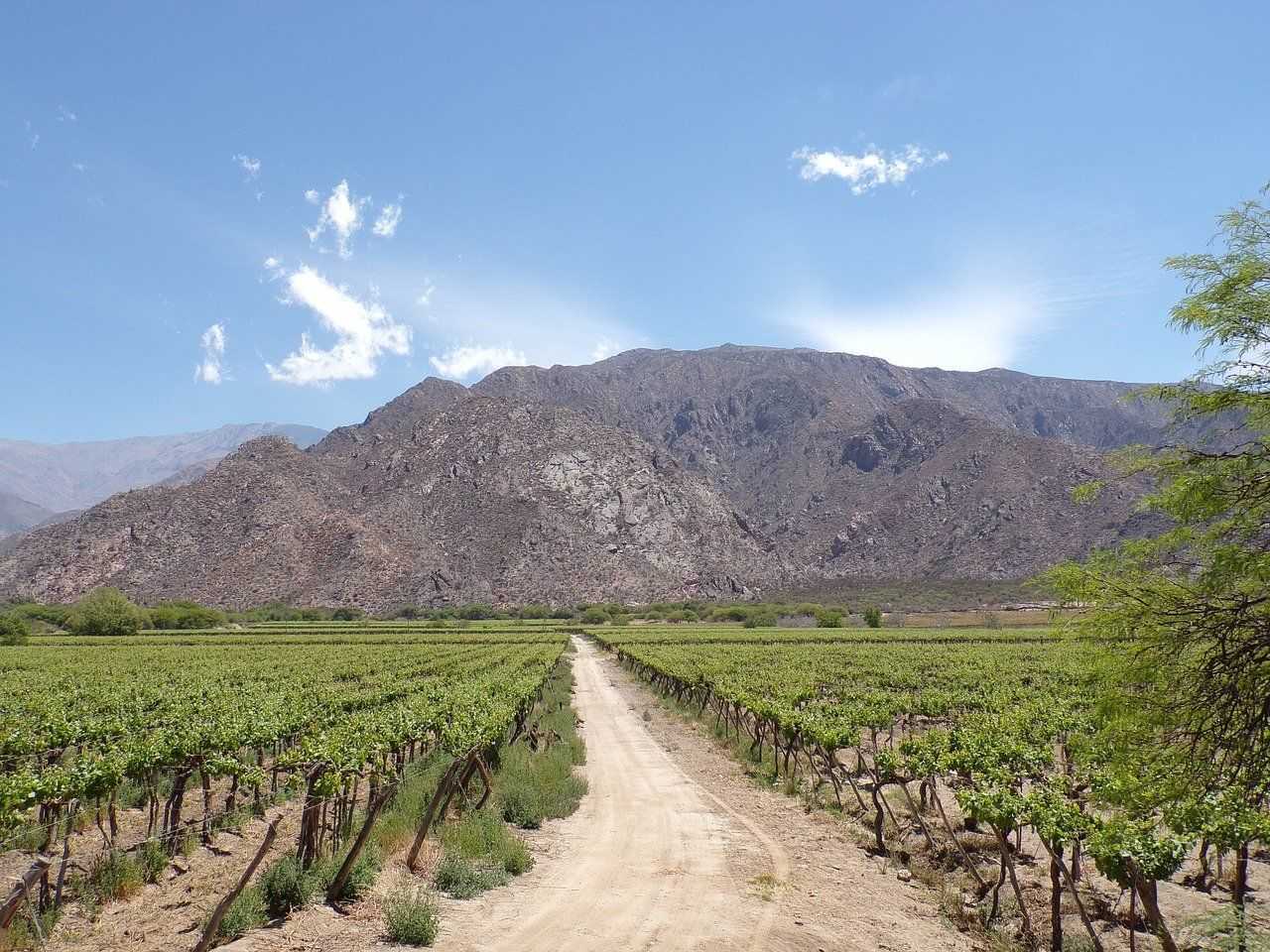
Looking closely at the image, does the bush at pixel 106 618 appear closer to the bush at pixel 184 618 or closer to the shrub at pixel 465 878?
the bush at pixel 184 618

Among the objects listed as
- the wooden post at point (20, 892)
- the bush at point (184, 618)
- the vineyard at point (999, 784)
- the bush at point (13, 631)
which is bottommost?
the bush at point (184, 618)

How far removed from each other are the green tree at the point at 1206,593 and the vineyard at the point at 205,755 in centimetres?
1095

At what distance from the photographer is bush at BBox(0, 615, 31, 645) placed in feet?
221

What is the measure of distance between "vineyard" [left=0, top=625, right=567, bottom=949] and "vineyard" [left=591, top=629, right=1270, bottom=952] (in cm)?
869

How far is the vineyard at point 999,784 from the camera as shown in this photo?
9.47 metres

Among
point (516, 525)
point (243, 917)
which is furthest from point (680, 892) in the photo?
point (516, 525)

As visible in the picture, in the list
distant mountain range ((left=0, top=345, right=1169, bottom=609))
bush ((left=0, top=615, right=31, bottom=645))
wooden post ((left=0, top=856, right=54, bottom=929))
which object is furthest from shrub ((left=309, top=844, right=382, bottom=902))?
distant mountain range ((left=0, top=345, right=1169, bottom=609))

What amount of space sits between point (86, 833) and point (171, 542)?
13601 centimetres

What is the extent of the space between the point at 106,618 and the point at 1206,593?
9942 cm

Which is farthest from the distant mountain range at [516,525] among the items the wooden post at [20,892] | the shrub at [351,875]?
the wooden post at [20,892]

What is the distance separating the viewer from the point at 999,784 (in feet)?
43.8

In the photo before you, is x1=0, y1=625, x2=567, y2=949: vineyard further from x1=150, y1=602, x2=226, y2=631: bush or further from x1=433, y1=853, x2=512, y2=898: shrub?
x1=150, y1=602, x2=226, y2=631: bush

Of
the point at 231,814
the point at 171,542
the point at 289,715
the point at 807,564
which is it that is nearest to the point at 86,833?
the point at 231,814

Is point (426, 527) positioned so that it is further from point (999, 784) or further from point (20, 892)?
point (20, 892)
